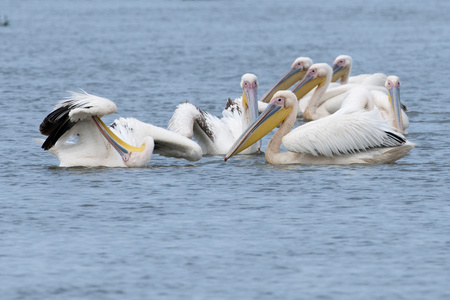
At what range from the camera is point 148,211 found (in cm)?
688

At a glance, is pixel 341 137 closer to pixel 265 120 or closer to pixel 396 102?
pixel 265 120

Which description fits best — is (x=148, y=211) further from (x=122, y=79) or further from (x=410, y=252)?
(x=122, y=79)

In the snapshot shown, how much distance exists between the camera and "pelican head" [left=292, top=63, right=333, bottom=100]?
1216 centimetres

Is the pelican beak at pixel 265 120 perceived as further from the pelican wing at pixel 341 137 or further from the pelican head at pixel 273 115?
the pelican wing at pixel 341 137

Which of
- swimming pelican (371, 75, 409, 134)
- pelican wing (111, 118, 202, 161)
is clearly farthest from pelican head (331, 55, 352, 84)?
pelican wing (111, 118, 202, 161)

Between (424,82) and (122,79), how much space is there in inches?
191

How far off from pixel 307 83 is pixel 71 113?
4.90 metres

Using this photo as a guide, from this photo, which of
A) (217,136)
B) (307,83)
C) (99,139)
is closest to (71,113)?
(99,139)

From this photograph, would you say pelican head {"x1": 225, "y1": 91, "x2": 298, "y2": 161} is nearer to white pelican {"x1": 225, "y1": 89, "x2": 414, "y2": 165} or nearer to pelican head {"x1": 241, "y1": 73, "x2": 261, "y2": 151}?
white pelican {"x1": 225, "y1": 89, "x2": 414, "y2": 165}

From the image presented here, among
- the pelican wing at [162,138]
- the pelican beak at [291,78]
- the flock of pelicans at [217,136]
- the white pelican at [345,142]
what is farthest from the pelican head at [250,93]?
the pelican beak at [291,78]

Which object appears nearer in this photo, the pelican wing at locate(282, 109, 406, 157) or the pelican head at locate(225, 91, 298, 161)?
the pelican wing at locate(282, 109, 406, 157)

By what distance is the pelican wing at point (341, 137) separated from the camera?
8242 mm

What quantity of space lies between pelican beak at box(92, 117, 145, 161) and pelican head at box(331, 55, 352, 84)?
5.97 meters

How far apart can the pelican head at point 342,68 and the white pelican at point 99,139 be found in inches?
219
